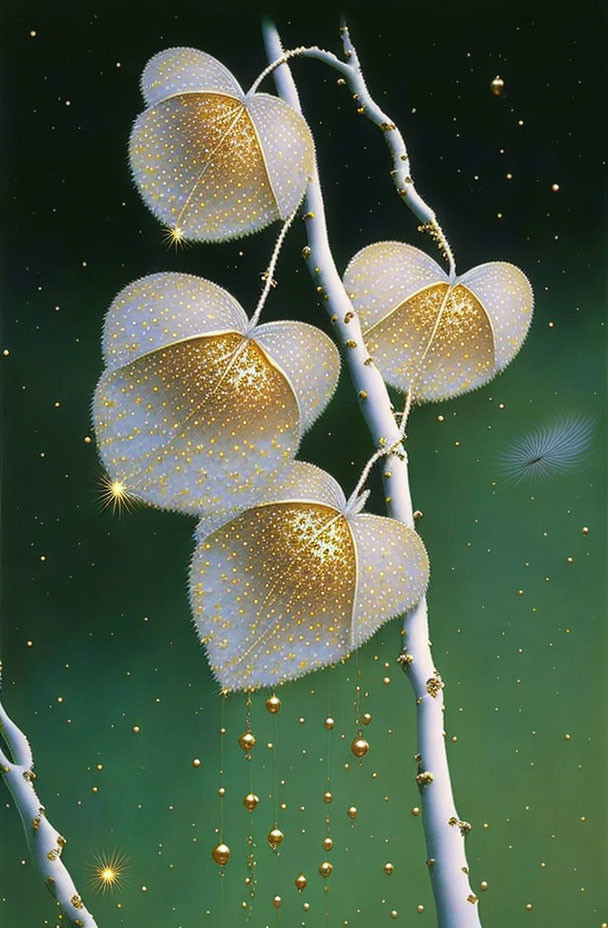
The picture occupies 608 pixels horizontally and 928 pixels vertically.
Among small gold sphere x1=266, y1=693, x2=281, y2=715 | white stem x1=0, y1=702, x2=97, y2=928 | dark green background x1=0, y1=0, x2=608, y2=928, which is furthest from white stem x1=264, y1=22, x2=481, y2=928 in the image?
white stem x1=0, y1=702, x2=97, y2=928

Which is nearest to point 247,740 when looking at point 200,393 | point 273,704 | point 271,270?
point 273,704

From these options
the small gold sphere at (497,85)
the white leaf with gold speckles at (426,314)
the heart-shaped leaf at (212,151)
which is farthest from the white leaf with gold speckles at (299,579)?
the small gold sphere at (497,85)

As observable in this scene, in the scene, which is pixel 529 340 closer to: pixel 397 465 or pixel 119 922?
pixel 397 465

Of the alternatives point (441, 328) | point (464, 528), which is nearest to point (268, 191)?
point (441, 328)

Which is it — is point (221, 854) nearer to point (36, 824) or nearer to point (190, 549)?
point (36, 824)

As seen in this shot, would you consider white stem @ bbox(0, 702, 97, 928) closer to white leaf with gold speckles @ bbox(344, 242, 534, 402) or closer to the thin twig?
white leaf with gold speckles @ bbox(344, 242, 534, 402)

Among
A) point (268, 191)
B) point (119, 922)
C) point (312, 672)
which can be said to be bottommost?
point (119, 922)
